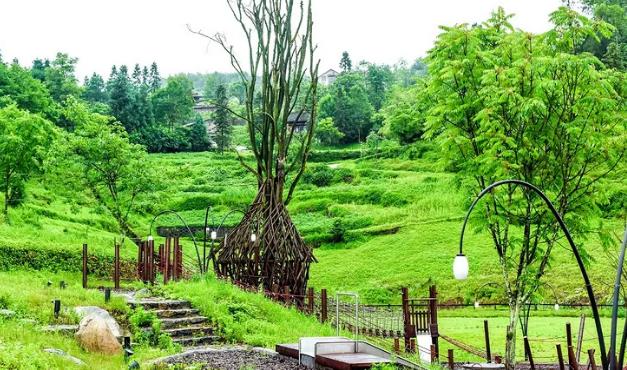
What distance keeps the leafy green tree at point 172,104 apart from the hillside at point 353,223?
19.9 metres

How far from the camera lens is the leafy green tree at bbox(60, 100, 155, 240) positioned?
2748 centimetres

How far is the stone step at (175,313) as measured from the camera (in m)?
13.1

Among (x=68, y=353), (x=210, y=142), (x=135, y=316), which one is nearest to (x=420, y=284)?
(x=135, y=316)

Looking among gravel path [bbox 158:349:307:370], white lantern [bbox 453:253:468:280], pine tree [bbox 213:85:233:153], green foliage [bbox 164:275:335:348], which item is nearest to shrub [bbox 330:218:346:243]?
green foliage [bbox 164:275:335:348]

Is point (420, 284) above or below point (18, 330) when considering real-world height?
below

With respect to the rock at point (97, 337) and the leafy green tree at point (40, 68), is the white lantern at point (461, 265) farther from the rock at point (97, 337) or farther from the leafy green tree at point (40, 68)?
the leafy green tree at point (40, 68)

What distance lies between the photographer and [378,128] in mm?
70188

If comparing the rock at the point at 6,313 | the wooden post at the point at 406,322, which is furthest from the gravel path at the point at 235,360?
the wooden post at the point at 406,322

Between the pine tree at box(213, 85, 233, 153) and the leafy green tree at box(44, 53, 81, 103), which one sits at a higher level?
the leafy green tree at box(44, 53, 81, 103)

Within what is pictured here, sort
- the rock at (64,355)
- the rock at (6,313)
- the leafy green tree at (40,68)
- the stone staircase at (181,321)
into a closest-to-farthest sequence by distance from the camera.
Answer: the rock at (64,355) → the rock at (6,313) → the stone staircase at (181,321) → the leafy green tree at (40,68)

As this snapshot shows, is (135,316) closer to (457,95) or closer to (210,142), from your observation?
(457,95)

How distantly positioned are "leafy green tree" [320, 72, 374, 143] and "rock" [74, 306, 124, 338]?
5983 centimetres

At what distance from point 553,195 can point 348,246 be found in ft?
Answer: 74.6

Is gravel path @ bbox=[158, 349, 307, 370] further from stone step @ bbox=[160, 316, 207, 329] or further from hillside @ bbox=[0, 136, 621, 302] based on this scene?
hillside @ bbox=[0, 136, 621, 302]
